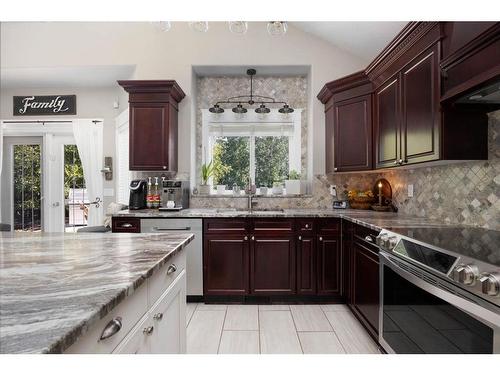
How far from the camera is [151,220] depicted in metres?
3.18

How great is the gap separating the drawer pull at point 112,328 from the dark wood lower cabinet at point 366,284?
6.20 ft

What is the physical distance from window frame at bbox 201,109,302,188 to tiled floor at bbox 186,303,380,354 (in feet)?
6.01

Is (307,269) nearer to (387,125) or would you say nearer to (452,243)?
(387,125)

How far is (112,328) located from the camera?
817mm

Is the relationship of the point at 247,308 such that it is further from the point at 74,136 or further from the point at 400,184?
the point at 74,136

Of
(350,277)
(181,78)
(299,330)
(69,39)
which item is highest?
(69,39)

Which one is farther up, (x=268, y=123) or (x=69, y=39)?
(x=69, y=39)

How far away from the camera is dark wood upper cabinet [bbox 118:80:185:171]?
3484mm

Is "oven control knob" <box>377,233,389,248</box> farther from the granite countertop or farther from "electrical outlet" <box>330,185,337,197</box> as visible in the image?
"electrical outlet" <box>330,185,337,197</box>

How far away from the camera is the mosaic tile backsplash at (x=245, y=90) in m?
4.12

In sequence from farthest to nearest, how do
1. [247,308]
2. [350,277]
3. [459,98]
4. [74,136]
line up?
[74,136], [247,308], [350,277], [459,98]

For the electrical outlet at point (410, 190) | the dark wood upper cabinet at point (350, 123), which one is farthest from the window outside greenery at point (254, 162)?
the electrical outlet at point (410, 190)
